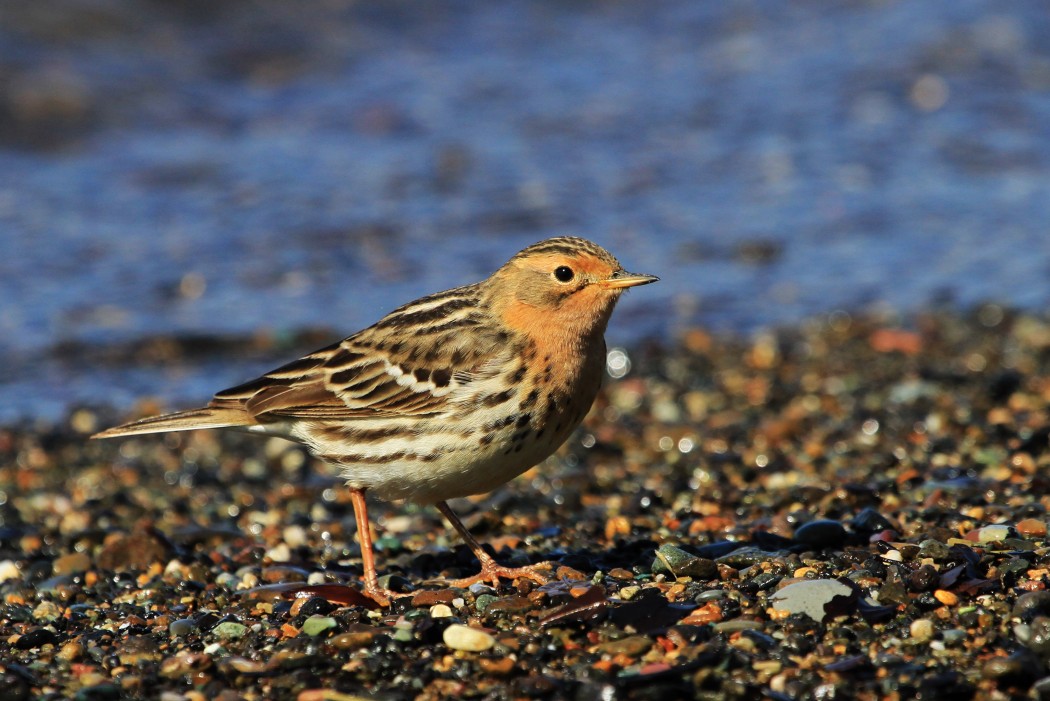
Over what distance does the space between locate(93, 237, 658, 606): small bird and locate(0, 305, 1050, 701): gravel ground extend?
0.62 meters

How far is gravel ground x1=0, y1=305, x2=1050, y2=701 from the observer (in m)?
6.04

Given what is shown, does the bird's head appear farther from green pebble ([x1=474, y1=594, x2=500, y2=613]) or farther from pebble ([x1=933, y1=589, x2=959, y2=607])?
pebble ([x1=933, y1=589, x2=959, y2=607])

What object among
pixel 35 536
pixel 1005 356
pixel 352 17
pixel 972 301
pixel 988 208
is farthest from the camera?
pixel 352 17

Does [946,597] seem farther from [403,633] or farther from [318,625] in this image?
[318,625]

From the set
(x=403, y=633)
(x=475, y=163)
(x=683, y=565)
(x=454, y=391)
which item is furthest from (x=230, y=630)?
(x=475, y=163)

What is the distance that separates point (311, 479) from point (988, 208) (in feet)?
29.7

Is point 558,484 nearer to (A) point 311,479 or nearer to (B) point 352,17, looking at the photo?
(A) point 311,479

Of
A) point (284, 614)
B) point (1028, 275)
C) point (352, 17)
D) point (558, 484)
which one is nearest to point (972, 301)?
point (1028, 275)

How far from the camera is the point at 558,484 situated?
9.95 m

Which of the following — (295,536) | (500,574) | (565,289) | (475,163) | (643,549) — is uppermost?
(475,163)

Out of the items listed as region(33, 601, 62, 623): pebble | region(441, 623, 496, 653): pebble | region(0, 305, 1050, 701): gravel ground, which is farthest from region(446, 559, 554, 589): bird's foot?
region(33, 601, 62, 623): pebble

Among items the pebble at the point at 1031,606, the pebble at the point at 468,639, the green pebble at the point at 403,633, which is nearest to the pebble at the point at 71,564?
Answer: the green pebble at the point at 403,633

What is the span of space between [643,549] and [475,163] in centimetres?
1056

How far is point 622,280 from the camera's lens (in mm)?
7879
